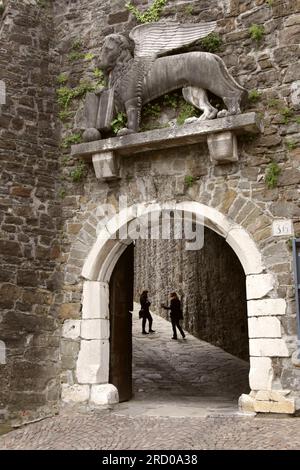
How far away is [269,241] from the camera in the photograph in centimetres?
569

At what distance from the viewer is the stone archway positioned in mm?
5418

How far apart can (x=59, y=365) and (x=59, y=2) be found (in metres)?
4.96

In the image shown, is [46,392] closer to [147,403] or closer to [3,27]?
[147,403]

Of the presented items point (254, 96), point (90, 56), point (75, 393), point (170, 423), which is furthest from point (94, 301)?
point (90, 56)

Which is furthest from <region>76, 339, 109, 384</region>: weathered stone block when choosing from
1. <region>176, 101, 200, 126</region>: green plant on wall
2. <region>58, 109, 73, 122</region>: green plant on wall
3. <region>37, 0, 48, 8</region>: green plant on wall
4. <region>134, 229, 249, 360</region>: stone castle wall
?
<region>37, 0, 48, 8</region>: green plant on wall

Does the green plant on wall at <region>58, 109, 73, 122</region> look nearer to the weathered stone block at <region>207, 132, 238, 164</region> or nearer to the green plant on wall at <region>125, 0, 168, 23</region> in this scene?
the green plant on wall at <region>125, 0, 168, 23</region>

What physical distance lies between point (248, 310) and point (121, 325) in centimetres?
189

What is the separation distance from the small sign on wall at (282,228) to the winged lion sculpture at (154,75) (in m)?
1.32

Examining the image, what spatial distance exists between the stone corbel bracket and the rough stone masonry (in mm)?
153

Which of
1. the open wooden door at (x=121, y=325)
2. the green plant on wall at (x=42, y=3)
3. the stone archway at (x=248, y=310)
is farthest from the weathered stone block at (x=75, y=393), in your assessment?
the green plant on wall at (x=42, y=3)

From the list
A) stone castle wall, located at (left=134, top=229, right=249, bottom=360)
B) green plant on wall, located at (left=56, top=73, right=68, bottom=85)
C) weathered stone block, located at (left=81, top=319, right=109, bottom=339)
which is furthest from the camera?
stone castle wall, located at (left=134, top=229, right=249, bottom=360)

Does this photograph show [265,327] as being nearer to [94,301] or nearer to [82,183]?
[94,301]

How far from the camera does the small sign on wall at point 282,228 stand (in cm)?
561
